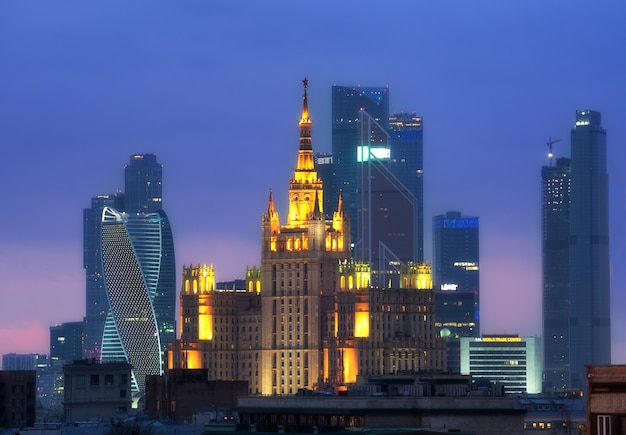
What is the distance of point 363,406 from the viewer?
604ft

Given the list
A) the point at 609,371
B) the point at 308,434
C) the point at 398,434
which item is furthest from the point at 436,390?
the point at 609,371

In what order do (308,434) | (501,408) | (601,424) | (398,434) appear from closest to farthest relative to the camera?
(601,424)
(398,434)
(308,434)
(501,408)

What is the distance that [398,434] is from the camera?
156875mm

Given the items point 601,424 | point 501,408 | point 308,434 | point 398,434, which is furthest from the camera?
point 501,408

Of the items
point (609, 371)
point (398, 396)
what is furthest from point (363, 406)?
point (609, 371)

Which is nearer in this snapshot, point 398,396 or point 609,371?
point 609,371

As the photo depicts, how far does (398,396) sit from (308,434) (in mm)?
15052

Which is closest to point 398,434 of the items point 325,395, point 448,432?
point 448,432

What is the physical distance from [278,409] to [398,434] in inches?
1298

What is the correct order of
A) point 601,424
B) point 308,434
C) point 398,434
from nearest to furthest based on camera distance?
1. point 601,424
2. point 398,434
3. point 308,434

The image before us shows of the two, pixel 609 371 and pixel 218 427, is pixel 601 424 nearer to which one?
pixel 609 371

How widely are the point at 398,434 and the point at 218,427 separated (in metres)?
37.5

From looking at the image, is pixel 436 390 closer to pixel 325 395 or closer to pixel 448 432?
pixel 325 395

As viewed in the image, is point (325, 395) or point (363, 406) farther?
point (325, 395)
